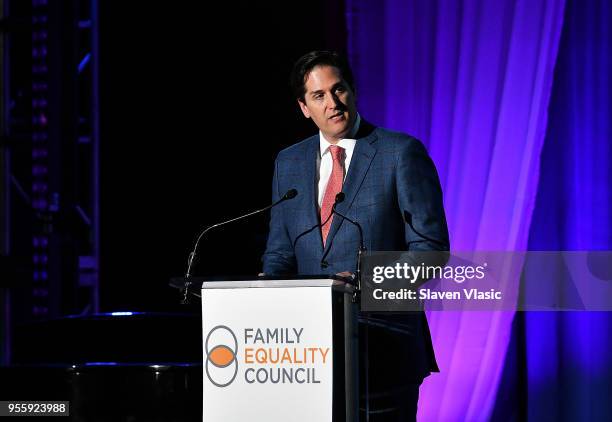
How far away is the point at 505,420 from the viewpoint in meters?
4.21

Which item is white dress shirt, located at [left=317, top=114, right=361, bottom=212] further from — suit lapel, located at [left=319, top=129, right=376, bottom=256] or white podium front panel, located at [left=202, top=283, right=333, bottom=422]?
white podium front panel, located at [left=202, top=283, right=333, bottom=422]

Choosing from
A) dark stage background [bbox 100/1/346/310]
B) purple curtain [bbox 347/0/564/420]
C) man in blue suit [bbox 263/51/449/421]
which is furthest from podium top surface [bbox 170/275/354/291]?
dark stage background [bbox 100/1/346/310]

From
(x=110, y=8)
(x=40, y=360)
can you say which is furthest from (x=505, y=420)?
(x=110, y=8)

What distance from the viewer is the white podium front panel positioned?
89.4 inches

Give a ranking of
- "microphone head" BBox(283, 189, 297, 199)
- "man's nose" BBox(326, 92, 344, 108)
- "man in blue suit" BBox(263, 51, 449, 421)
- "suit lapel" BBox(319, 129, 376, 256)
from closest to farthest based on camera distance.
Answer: "microphone head" BBox(283, 189, 297, 199), "man in blue suit" BBox(263, 51, 449, 421), "suit lapel" BBox(319, 129, 376, 256), "man's nose" BBox(326, 92, 344, 108)

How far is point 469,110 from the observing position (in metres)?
4.32

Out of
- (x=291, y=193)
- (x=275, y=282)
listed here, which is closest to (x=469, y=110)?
(x=291, y=193)

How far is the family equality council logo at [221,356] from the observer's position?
91.3 inches

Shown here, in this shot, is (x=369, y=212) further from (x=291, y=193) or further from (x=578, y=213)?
(x=578, y=213)

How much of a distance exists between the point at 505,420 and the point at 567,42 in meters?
1.69

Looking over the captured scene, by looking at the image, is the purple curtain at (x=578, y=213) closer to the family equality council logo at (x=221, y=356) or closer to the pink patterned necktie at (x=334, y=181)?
the pink patterned necktie at (x=334, y=181)

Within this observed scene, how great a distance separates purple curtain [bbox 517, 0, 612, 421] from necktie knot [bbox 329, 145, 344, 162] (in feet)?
3.96

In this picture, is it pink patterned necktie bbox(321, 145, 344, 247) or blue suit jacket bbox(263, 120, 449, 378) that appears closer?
blue suit jacket bbox(263, 120, 449, 378)

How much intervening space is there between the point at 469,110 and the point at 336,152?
118cm
